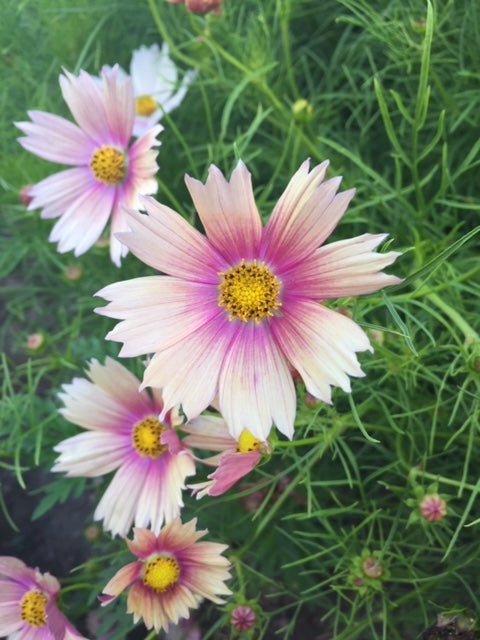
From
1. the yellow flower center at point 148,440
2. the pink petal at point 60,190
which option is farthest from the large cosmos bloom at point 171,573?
the pink petal at point 60,190

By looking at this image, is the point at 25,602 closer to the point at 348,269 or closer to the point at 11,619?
the point at 11,619

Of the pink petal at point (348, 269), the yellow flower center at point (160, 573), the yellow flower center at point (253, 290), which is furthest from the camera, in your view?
the yellow flower center at point (160, 573)

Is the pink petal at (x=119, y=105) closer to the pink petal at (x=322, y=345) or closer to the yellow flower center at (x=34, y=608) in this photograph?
the pink petal at (x=322, y=345)

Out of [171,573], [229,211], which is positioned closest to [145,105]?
[229,211]

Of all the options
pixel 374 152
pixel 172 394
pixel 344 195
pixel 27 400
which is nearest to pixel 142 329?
pixel 172 394

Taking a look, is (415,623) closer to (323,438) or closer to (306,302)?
(323,438)

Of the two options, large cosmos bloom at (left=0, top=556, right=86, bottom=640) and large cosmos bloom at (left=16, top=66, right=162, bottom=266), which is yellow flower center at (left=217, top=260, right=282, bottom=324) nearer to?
large cosmos bloom at (left=16, top=66, right=162, bottom=266)

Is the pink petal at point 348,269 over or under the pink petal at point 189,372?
over

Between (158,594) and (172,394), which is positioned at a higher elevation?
(172,394)
